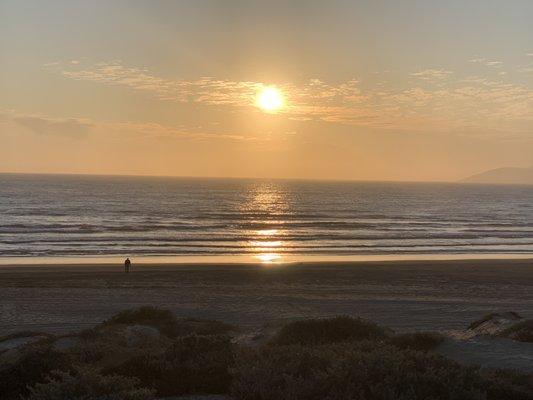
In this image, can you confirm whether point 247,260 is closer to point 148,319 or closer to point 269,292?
point 269,292

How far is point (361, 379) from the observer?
6.67 metres

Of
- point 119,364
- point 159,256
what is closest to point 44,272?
point 159,256

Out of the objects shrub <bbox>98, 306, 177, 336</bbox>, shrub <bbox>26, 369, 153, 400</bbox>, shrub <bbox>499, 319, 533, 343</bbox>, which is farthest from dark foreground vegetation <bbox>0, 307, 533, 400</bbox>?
shrub <bbox>98, 306, 177, 336</bbox>

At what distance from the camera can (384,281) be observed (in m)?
29.9

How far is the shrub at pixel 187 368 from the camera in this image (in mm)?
7836

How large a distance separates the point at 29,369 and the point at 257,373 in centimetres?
379

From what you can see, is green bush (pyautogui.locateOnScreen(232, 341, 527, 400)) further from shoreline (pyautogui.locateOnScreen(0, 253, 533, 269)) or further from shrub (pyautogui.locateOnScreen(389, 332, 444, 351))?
shoreline (pyautogui.locateOnScreen(0, 253, 533, 269))

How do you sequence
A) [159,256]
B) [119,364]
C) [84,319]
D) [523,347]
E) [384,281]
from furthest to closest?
[159,256] < [384,281] < [84,319] < [523,347] < [119,364]

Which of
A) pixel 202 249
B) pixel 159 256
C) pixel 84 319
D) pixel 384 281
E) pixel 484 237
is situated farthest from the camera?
pixel 484 237

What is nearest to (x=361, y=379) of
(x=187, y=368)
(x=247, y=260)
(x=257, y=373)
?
(x=257, y=373)

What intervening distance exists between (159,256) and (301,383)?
115 ft

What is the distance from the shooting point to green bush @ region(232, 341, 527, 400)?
257 inches

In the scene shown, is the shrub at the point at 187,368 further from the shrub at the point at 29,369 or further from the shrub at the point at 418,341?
the shrub at the point at 418,341

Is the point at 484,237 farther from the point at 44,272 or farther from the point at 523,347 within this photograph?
the point at 523,347
